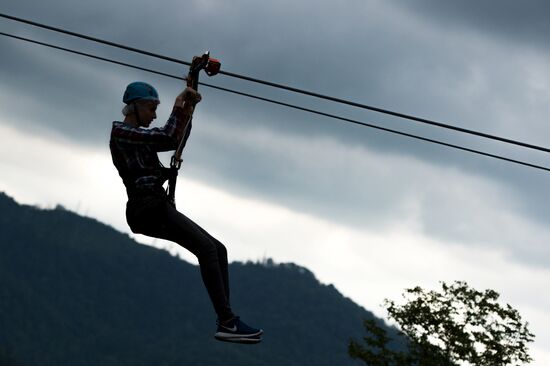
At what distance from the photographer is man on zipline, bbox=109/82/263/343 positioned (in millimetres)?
6941

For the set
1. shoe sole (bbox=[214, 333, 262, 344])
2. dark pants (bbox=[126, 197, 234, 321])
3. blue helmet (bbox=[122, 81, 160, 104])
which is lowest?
shoe sole (bbox=[214, 333, 262, 344])

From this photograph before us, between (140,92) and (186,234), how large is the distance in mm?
1096

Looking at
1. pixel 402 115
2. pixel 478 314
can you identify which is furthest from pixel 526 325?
pixel 402 115

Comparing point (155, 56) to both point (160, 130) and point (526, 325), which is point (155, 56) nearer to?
point (160, 130)

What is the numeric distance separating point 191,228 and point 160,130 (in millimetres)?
757

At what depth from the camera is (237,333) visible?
7098 millimetres

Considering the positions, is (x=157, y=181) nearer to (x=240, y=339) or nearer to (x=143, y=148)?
(x=143, y=148)

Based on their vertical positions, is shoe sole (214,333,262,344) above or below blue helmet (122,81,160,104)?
below

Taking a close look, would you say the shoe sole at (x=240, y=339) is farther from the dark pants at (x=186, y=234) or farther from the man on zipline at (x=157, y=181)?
the dark pants at (x=186, y=234)

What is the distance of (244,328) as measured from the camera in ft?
23.5

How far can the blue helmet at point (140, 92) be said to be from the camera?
6965mm

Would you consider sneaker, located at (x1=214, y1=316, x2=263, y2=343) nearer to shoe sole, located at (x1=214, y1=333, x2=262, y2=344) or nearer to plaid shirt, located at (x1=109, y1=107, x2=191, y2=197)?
shoe sole, located at (x1=214, y1=333, x2=262, y2=344)

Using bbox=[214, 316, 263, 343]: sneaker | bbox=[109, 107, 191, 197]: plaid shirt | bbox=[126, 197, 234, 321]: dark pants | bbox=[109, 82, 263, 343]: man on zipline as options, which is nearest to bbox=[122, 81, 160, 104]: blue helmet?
bbox=[109, 82, 263, 343]: man on zipline

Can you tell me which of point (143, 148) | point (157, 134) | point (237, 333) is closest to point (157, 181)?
point (143, 148)
